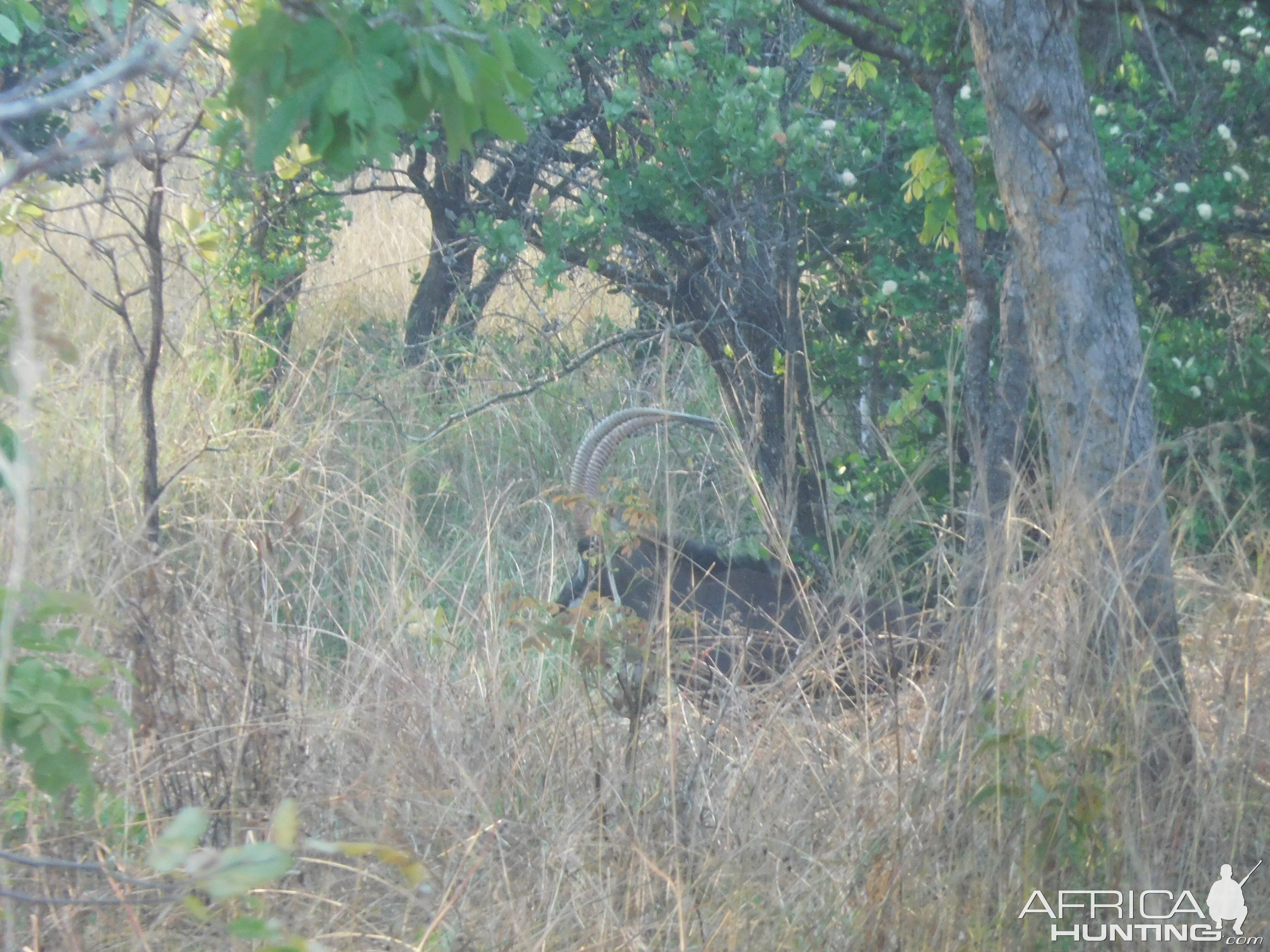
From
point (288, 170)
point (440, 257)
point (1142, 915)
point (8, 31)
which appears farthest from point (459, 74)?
point (440, 257)

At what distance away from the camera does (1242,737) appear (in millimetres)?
2143

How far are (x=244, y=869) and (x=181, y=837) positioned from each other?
0.05 metres

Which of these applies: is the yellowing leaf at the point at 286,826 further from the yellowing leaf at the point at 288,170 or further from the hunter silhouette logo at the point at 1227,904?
the yellowing leaf at the point at 288,170

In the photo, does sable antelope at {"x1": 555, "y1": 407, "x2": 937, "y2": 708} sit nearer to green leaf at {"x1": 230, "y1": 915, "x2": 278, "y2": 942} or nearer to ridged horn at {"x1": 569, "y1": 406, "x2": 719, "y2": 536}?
ridged horn at {"x1": 569, "y1": 406, "x2": 719, "y2": 536}

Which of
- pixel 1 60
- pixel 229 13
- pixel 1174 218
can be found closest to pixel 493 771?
pixel 229 13

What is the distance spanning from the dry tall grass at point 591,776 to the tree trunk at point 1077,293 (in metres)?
0.15

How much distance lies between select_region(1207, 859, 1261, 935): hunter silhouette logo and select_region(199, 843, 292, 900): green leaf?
168 centimetres

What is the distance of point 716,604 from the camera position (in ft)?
11.7

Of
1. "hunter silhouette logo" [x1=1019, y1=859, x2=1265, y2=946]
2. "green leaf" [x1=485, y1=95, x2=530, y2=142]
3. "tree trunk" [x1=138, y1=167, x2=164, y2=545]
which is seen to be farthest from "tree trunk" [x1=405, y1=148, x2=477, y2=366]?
"hunter silhouette logo" [x1=1019, y1=859, x2=1265, y2=946]

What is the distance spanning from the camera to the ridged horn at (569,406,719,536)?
3.73m

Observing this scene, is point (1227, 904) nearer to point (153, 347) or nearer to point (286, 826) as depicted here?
point (286, 826)

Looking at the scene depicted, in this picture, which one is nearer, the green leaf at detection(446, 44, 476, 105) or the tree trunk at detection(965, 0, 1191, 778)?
the green leaf at detection(446, 44, 476, 105)

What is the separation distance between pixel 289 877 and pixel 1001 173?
1.95 metres

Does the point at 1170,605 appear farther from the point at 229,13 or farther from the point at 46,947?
the point at 229,13
